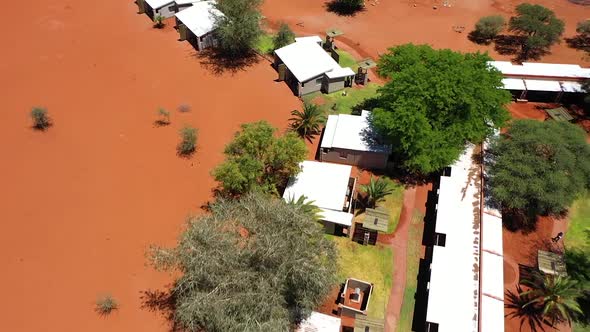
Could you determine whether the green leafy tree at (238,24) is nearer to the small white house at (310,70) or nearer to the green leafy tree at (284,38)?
the green leafy tree at (284,38)

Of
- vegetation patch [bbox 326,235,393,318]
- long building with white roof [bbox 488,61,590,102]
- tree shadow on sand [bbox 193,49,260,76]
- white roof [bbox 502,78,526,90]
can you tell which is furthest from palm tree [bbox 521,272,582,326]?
tree shadow on sand [bbox 193,49,260,76]

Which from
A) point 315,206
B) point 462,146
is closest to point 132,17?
point 315,206

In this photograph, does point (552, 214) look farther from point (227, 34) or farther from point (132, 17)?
point (132, 17)

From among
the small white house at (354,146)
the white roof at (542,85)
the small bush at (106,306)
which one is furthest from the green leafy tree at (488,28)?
the small bush at (106,306)

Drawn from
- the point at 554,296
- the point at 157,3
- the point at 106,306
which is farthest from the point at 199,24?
the point at 554,296

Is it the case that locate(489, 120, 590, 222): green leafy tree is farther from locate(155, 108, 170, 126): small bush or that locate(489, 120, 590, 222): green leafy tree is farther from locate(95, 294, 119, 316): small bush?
locate(155, 108, 170, 126): small bush
